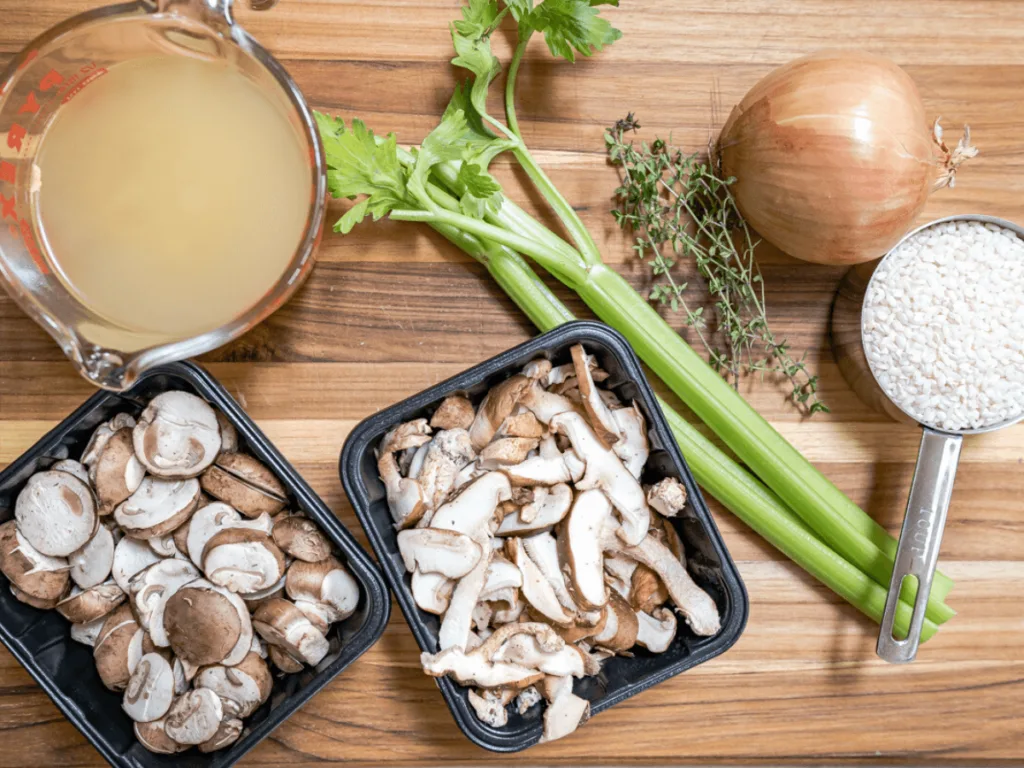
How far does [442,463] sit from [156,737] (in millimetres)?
594

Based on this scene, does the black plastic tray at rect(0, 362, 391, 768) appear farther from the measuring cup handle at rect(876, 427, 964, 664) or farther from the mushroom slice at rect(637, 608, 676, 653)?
the measuring cup handle at rect(876, 427, 964, 664)

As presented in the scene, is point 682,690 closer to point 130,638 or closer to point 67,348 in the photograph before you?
point 130,638

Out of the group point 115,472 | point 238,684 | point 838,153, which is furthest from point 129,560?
point 838,153

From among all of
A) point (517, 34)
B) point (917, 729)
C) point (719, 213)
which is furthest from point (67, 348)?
point (917, 729)

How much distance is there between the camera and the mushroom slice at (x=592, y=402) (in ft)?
3.98

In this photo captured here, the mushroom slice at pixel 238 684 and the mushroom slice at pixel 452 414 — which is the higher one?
the mushroom slice at pixel 452 414

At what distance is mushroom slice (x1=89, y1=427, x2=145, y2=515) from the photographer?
3.99ft

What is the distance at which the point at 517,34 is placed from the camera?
1408mm

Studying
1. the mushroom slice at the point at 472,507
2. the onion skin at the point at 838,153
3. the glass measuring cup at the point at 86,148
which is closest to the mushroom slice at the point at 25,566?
the glass measuring cup at the point at 86,148

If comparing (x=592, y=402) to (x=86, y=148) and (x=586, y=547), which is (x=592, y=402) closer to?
(x=586, y=547)

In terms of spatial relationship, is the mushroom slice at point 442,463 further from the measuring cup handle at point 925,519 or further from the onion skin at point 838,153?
the measuring cup handle at point 925,519

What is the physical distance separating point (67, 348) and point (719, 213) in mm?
984

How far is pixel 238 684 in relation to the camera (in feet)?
4.04

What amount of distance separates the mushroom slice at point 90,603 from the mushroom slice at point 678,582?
0.76 meters
